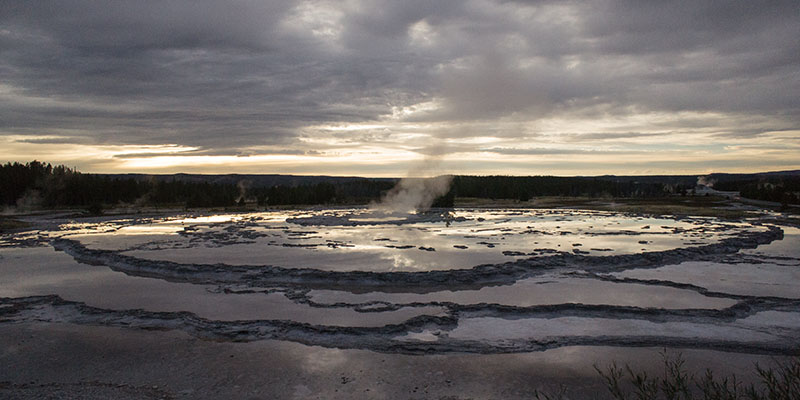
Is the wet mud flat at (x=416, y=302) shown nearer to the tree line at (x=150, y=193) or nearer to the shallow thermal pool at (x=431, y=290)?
the shallow thermal pool at (x=431, y=290)

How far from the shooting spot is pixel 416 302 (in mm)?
12453

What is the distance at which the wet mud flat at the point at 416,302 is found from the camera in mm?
8797

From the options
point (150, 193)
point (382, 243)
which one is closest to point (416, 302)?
point (382, 243)

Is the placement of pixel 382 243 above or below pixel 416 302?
above

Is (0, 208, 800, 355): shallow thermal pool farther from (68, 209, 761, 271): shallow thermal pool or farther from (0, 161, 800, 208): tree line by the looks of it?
(0, 161, 800, 208): tree line

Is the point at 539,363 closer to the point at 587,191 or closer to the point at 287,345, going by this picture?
the point at 287,345

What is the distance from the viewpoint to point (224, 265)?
1683 cm

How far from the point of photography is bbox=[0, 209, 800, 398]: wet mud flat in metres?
8.80

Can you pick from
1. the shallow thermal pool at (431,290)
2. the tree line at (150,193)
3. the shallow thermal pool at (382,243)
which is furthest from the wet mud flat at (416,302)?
the tree line at (150,193)

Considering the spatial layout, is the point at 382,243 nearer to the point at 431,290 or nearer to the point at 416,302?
the point at 431,290

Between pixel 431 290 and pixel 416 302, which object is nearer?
pixel 416 302

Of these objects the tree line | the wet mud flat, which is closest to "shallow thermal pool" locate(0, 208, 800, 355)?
the wet mud flat

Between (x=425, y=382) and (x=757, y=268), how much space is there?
14.8 m

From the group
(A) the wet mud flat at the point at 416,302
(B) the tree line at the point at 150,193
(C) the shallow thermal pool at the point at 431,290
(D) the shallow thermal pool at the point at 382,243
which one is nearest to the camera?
(A) the wet mud flat at the point at 416,302
